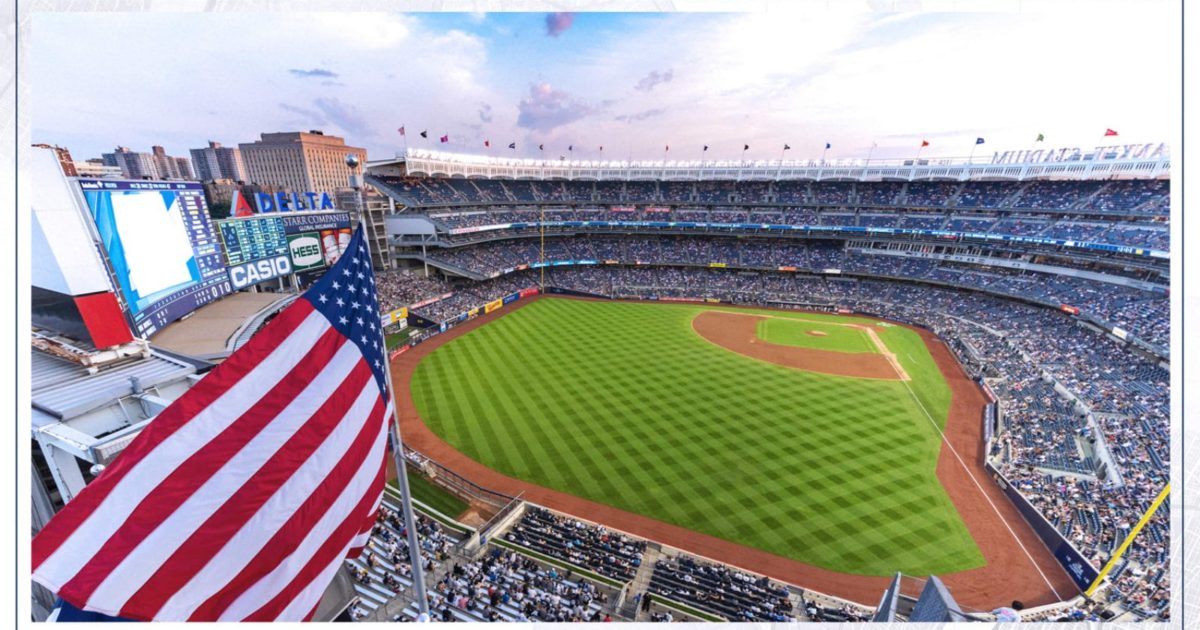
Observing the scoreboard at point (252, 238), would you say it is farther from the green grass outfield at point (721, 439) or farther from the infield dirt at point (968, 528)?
the infield dirt at point (968, 528)

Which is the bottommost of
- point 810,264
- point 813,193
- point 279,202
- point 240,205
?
point 810,264

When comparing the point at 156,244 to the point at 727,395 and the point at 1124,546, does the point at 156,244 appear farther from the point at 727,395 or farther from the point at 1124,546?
the point at 1124,546

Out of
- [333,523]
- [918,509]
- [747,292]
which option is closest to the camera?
[333,523]

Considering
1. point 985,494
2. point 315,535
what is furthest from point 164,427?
point 985,494

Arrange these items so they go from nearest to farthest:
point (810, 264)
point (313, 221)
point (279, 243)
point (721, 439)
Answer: point (721, 439) < point (279, 243) < point (313, 221) < point (810, 264)

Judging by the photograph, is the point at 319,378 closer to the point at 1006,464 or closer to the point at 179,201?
the point at 179,201

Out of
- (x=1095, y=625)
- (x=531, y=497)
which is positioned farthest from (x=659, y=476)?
(x=1095, y=625)

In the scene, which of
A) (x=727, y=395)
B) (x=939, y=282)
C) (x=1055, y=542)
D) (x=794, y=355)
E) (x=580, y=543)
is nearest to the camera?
(x=580, y=543)
